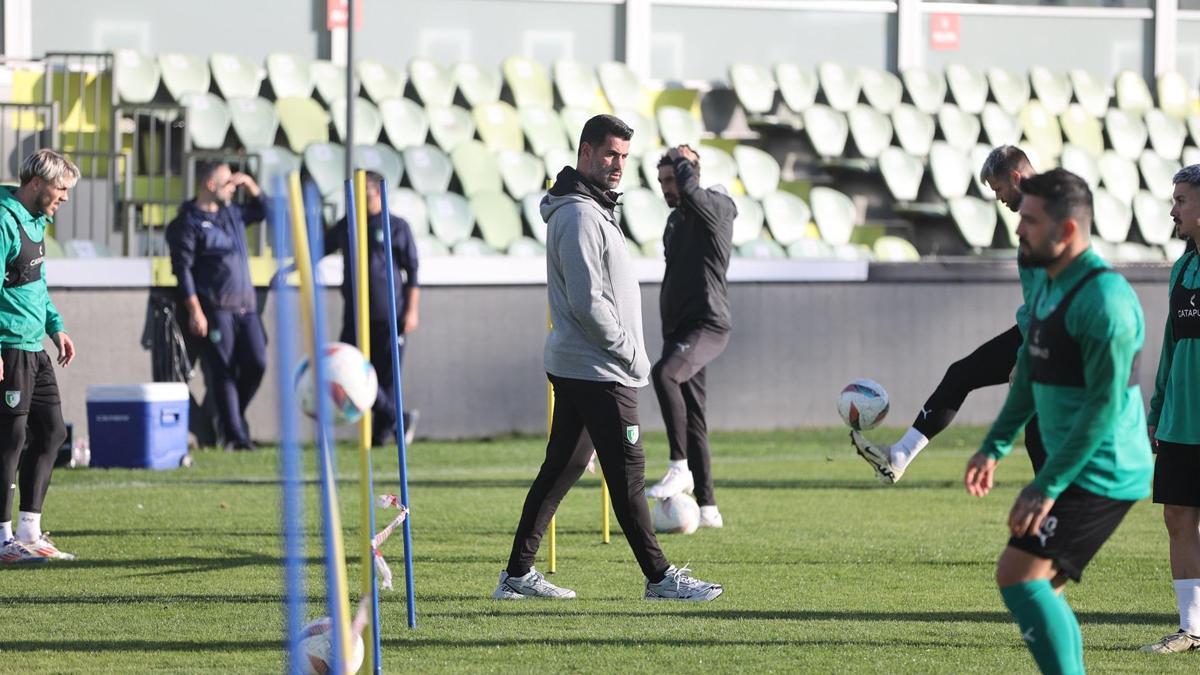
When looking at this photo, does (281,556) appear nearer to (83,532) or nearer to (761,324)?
(83,532)

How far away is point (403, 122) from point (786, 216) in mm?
4632

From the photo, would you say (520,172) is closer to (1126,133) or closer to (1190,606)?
(1126,133)

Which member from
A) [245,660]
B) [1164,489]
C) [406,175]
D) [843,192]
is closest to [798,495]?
[1164,489]

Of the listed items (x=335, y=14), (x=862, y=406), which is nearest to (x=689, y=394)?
(x=862, y=406)

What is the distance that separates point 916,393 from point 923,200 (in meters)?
5.06

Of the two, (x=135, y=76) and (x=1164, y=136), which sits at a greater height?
(x=135, y=76)

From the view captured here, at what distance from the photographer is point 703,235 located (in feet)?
33.5

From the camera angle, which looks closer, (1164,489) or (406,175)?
(1164,489)

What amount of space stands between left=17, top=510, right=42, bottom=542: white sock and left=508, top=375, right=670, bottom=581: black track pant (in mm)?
2925

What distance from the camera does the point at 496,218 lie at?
18000mm

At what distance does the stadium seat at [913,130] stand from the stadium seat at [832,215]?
65.2 inches

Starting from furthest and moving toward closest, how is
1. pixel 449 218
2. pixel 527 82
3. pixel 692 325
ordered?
1. pixel 527 82
2. pixel 449 218
3. pixel 692 325

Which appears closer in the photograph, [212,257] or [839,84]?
[212,257]

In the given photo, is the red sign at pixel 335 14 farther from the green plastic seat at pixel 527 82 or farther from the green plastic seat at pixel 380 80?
the green plastic seat at pixel 527 82
